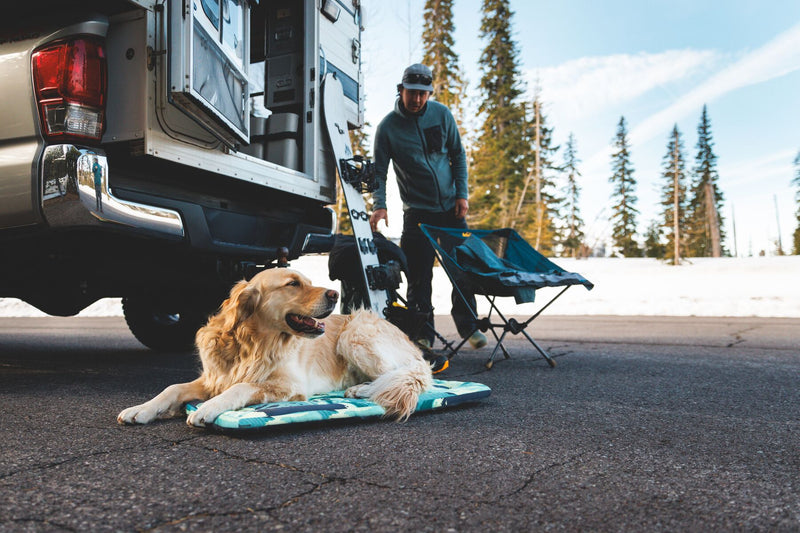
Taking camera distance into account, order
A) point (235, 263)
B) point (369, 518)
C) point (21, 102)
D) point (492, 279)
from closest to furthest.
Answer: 1. point (369, 518)
2. point (21, 102)
3. point (235, 263)
4. point (492, 279)

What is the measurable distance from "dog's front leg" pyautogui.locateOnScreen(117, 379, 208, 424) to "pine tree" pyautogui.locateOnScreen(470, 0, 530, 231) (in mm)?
32580

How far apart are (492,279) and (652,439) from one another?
2181mm

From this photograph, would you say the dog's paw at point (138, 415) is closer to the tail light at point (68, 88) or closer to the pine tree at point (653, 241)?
the tail light at point (68, 88)

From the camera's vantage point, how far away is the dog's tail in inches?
106

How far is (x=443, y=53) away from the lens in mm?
33219

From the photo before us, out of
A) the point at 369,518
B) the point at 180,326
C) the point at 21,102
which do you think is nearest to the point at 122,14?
the point at 21,102

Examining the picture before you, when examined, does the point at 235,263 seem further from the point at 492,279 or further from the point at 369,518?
the point at 369,518

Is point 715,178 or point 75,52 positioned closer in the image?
point 75,52

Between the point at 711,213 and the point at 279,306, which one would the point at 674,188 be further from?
the point at 279,306

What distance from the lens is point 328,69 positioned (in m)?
4.93

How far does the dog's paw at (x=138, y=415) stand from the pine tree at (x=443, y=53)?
101 ft

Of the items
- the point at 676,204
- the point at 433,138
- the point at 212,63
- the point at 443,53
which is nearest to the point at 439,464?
the point at 212,63

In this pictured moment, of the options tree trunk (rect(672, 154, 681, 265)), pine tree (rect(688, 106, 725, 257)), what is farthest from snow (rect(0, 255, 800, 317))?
pine tree (rect(688, 106, 725, 257))

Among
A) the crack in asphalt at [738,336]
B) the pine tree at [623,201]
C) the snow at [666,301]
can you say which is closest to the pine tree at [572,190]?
the pine tree at [623,201]
